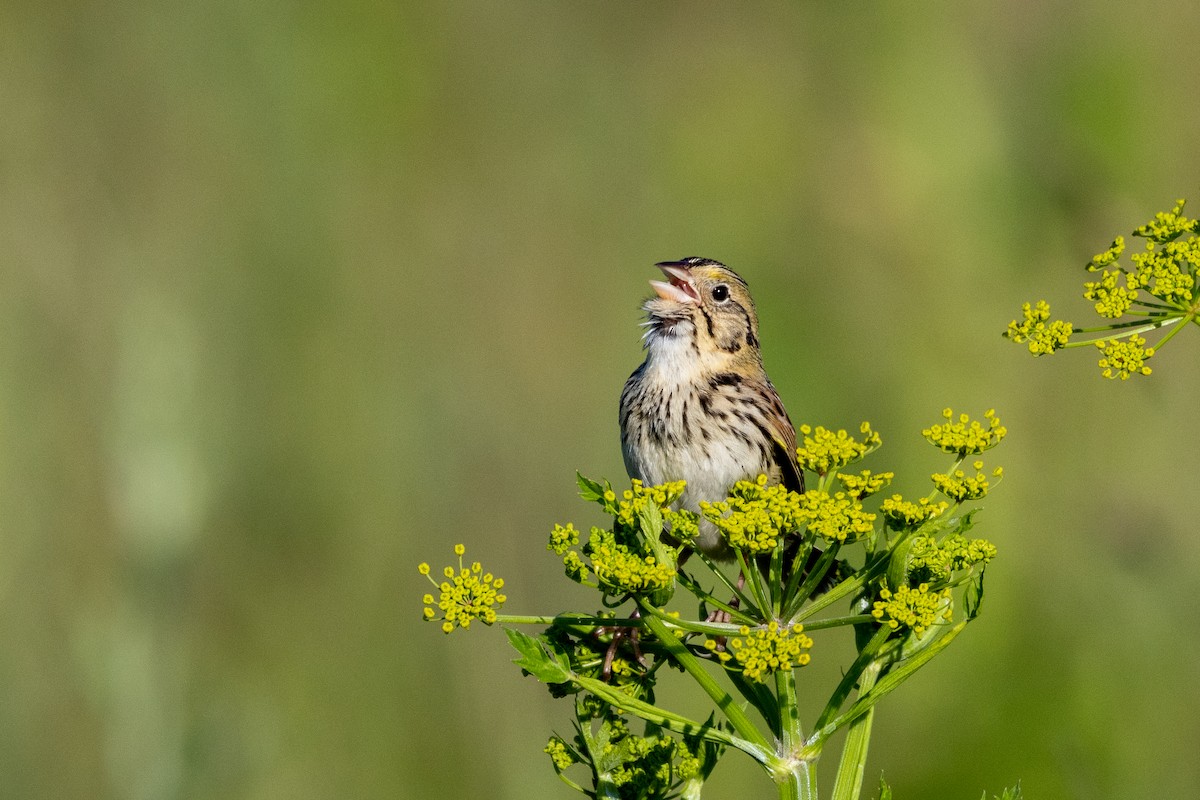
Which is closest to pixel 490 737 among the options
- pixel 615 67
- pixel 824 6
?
pixel 615 67

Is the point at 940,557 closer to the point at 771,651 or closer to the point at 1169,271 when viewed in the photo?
the point at 771,651

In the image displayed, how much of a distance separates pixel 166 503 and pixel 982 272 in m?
3.52

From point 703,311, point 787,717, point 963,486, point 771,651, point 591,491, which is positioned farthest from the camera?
point 703,311

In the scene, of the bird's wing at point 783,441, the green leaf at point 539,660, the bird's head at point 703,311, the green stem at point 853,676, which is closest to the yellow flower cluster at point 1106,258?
the green stem at point 853,676

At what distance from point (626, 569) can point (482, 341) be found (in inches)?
180

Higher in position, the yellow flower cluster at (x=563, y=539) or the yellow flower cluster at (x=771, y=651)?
the yellow flower cluster at (x=563, y=539)

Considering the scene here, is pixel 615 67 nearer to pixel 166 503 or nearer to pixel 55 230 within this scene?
pixel 55 230

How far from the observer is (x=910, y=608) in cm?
211

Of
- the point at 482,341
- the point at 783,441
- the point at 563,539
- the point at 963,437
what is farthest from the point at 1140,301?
the point at 482,341

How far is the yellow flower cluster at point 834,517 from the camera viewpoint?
7.07 feet

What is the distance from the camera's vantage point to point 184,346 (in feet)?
12.7

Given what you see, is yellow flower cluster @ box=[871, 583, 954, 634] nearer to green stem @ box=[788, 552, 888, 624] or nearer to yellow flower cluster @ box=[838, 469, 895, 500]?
green stem @ box=[788, 552, 888, 624]

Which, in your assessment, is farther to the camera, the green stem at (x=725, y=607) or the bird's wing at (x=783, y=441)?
the bird's wing at (x=783, y=441)

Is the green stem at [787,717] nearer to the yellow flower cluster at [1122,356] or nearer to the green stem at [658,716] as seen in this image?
the green stem at [658,716]
